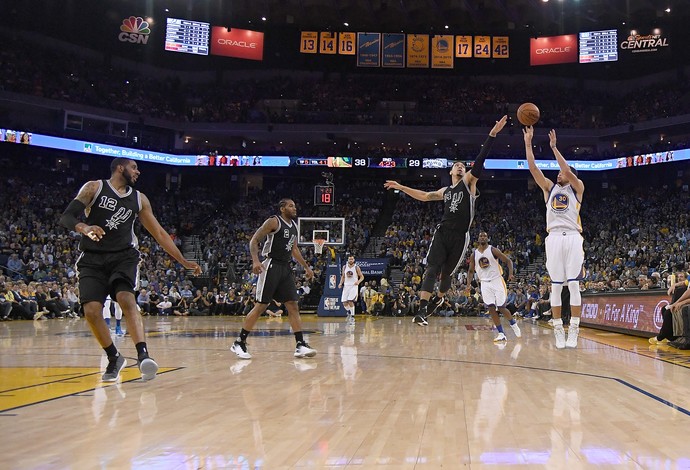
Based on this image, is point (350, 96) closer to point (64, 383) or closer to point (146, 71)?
point (146, 71)

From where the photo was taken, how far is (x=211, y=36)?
120ft

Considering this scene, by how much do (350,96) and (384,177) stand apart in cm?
562

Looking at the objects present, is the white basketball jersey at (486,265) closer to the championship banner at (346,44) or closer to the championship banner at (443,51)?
the championship banner at (346,44)

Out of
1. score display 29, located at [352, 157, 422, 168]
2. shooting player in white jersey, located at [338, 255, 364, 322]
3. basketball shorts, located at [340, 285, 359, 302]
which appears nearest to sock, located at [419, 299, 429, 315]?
shooting player in white jersey, located at [338, 255, 364, 322]

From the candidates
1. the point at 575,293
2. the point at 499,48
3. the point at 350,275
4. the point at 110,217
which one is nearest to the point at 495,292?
the point at 575,293

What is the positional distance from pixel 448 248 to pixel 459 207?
1.70ft

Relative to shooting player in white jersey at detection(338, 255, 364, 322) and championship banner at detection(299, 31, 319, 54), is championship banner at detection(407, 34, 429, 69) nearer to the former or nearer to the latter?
championship banner at detection(299, 31, 319, 54)

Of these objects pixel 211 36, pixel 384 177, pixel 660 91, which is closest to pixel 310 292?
pixel 384 177

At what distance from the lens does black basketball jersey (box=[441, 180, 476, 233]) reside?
7.26m

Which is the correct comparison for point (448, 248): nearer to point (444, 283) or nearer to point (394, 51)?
point (444, 283)

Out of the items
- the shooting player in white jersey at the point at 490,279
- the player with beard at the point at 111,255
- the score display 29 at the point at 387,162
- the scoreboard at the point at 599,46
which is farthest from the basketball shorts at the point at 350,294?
the scoreboard at the point at 599,46

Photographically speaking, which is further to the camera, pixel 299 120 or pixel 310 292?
pixel 299 120

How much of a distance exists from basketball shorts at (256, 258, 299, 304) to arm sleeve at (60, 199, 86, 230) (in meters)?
2.99

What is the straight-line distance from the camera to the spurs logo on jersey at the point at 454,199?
23.9ft
